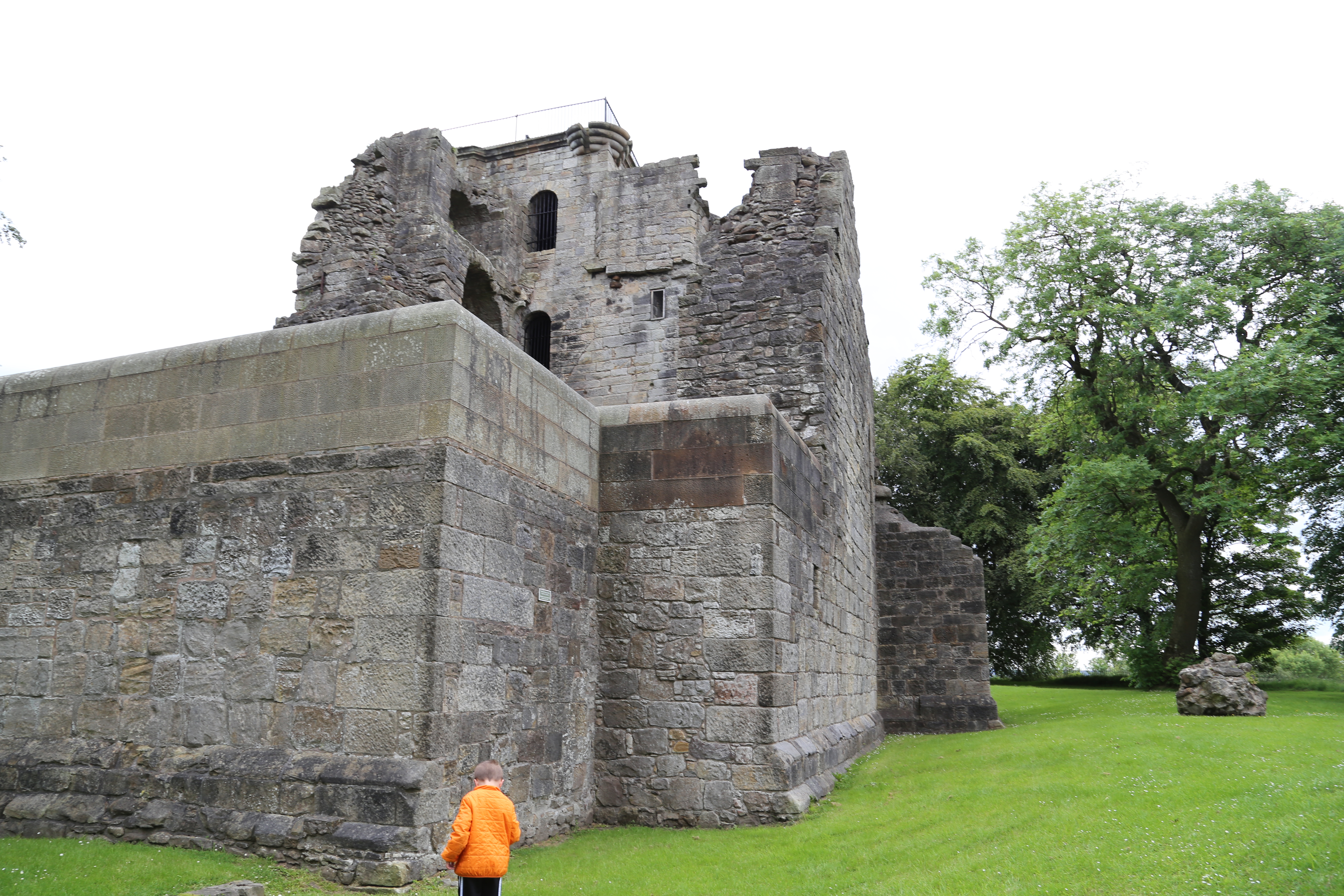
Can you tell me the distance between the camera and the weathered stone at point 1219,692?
13.1 meters

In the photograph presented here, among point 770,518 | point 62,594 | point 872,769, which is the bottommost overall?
point 872,769

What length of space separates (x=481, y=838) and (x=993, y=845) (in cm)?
412

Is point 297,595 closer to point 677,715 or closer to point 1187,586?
point 677,715

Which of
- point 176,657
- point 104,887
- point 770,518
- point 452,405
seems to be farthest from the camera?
point 770,518

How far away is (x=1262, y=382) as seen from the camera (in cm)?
1700

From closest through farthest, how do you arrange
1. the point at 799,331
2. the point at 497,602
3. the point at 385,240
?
the point at 497,602, the point at 799,331, the point at 385,240

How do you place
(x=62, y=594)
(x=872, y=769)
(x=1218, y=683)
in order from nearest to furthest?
(x=62, y=594) → (x=872, y=769) → (x=1218, y=683)

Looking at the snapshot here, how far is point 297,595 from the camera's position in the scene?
6559 mm

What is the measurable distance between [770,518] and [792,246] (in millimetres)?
4661

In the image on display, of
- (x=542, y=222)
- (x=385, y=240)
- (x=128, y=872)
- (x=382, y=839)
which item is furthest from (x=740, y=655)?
(x=542, y=222)

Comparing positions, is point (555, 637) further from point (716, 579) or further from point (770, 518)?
point (770, 518)

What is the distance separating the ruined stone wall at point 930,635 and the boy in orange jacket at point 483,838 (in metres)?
12.9

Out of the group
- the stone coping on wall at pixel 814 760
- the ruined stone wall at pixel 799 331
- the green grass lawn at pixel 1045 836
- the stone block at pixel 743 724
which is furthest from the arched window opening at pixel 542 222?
the stone block at pixel 743 724

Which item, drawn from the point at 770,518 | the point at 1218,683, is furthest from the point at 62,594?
the point at 1218,683
